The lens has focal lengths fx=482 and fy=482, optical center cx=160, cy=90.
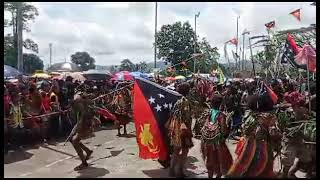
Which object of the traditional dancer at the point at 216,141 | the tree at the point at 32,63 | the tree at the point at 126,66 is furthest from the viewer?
the tree at the point at 32,63

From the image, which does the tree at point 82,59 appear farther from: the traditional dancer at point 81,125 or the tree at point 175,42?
the traditional dancer at point 81,125

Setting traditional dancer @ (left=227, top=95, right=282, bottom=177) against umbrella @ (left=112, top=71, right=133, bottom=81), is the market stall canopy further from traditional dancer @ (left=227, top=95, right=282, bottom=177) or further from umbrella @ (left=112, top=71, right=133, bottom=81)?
traditional dancer @ (left=227, top=95, right=282, bottom=177)

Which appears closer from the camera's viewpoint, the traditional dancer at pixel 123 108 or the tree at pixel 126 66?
the traditional dancer at pixel 123 108

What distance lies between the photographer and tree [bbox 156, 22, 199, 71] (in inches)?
1510

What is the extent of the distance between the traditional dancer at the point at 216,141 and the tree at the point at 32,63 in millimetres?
49356

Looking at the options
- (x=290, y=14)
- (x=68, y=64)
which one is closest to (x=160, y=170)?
(x=290, y=14)

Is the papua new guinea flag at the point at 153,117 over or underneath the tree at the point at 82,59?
underneath

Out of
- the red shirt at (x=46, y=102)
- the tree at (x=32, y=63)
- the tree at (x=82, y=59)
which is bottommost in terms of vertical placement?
the red shirt at (x=46, y=102)

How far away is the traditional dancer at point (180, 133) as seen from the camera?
7.99m

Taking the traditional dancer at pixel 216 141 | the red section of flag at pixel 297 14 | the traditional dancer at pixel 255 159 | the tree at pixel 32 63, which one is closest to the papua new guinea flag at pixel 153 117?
the traditional dancer at pixel 216 141

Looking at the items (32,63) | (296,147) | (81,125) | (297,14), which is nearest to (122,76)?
(297,14)

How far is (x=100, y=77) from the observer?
23.6m

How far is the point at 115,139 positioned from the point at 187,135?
5329 millimetres
